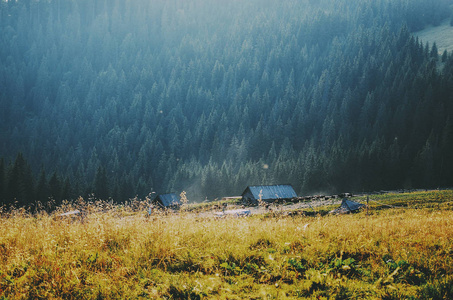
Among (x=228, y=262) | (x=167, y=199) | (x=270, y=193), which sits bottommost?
(x=167, y=199)

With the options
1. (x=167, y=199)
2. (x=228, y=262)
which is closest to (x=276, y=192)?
(x=167, y=199)

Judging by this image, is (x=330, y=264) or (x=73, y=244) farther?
(x=73, y=244)

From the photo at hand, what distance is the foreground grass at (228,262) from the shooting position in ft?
14.8

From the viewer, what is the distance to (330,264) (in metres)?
5.25

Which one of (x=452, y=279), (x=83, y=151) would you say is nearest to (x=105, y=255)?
(x=452, y=279)

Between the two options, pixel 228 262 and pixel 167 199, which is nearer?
pixel 228 262

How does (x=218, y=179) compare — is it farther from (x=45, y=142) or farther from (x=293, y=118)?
(x=45, y=142)

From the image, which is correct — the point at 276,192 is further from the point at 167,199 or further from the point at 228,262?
the point at 228,262

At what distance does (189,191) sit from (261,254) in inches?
3901

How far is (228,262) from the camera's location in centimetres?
559

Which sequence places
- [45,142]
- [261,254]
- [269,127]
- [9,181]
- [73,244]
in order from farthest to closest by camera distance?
1. [45,142]
2. [269,127]
3. [9,181]
4. [73,244]
5. [261,254]

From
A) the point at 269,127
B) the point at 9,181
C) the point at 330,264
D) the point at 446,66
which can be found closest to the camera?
the point at 330,264

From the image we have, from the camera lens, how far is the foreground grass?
4500 millimetres

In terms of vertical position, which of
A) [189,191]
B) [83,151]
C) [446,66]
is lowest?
[83,151]
